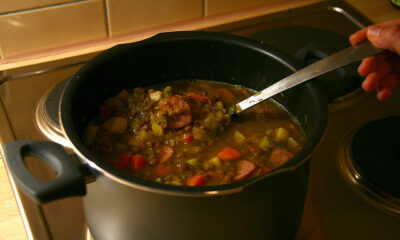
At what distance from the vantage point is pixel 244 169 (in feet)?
3.01

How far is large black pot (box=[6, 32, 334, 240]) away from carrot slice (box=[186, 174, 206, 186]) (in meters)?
0.14

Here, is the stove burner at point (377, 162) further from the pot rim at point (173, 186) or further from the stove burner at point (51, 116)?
the stove burner at point (51, 116)

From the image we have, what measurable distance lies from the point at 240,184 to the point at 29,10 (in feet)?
2.58

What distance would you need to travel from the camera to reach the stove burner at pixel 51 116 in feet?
3.51

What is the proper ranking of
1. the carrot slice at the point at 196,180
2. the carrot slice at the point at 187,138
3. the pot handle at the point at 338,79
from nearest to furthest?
the carrot slice at the point at 196,180, the carrot slice at the point at 187,138, the pot handle at the point at 338,79

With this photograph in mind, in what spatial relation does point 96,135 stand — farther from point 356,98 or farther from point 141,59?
point 356,98

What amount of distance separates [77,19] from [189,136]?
1.60 feet

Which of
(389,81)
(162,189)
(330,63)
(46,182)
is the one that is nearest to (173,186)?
(162,189)

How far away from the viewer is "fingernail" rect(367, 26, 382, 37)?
0.89 metres

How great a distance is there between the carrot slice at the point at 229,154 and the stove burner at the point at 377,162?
0.24 metres

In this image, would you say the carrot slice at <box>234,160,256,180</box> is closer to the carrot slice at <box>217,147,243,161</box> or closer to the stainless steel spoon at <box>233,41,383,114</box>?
the carrot slice at <box>217,147,243,161</box>

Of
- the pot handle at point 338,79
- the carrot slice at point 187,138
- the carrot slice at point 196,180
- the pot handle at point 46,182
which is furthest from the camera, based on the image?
the pot handle at point 338,79

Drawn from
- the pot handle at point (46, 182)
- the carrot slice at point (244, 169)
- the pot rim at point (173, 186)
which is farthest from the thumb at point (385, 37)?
the pot handle at point (46, 182)

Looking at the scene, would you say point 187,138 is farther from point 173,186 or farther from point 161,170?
point 173,186
